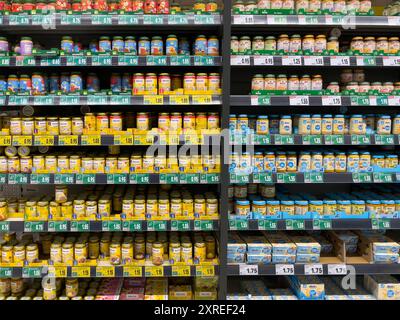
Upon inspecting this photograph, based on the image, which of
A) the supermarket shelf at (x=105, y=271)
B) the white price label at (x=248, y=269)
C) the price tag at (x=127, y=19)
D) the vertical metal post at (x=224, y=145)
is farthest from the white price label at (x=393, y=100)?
the price tag at (x=127, y=19)

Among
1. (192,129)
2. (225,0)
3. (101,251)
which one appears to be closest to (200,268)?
(101,251)

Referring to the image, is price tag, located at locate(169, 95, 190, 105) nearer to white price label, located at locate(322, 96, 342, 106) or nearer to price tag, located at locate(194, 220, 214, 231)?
price tag, located at locate(194, 220, 214, 231)

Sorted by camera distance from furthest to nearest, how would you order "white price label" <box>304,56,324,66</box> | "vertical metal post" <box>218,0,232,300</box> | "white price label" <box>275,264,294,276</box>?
1. "white price label" <box>275,264,294,276</box>
2. "white price label" <box>304,56,324,66</box>
3. "vertical metal post" <box>218,0,232,300</box>

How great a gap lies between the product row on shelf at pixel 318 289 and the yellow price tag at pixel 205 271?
0.26 meters

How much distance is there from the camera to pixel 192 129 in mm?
2562

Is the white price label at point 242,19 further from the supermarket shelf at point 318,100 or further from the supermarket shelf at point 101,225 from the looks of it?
the supermarket shelf at point 101,225

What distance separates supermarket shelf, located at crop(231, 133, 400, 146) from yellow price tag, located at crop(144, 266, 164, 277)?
1.06m

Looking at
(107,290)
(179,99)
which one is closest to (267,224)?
(179,99)

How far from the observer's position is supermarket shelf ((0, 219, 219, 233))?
257 centimetres

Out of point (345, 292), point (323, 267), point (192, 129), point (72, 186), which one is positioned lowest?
point (345, 292)

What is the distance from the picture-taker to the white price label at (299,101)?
252cm

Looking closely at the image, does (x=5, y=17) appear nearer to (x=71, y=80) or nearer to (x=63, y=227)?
A: (x=71, y=80)

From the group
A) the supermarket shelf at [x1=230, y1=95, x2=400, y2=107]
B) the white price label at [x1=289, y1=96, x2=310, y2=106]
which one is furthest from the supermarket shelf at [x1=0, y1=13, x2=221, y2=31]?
the white price label at [x1=289, y1=96, x2=310, y2=106]

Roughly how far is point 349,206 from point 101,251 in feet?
6.23
